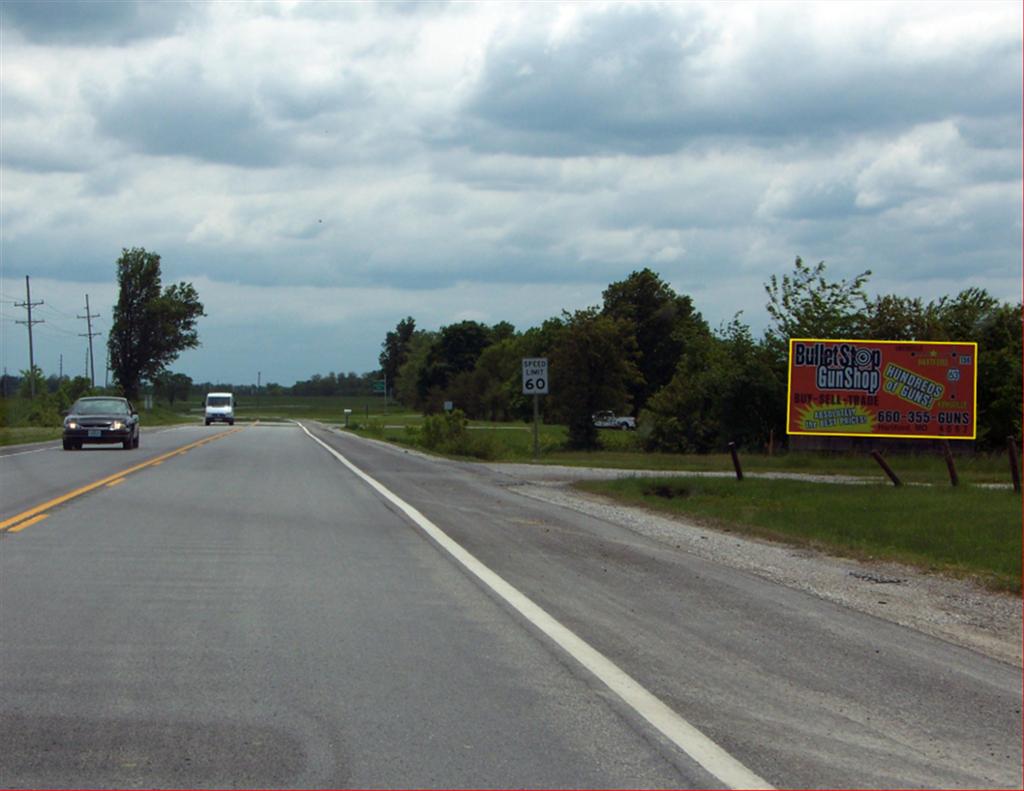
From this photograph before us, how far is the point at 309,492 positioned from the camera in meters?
20.5

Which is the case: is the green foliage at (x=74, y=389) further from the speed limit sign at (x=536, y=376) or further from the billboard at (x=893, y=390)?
the billboard at (x=893, y=390)

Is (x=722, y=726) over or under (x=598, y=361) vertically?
under

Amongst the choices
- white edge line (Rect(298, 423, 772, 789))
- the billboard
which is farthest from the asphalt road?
the billboard

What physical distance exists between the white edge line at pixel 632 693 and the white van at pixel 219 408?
77396mm

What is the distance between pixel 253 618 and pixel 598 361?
42920mm

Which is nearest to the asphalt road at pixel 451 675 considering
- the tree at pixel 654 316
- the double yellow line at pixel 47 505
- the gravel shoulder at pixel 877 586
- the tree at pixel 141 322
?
the gravel shoulder at pixel 877 586

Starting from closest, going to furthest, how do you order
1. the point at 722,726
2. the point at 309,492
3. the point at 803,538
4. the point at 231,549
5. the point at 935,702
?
the point at 722,726
the point at 935,702
the point at 231,549
the point at 803,538
the point at 309,492

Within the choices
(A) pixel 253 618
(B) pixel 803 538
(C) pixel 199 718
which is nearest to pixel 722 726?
(C) pixel 199 718

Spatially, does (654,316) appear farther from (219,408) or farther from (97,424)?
(97,424)

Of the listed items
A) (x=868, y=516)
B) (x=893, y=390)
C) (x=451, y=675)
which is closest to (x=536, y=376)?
Result: (x=893, y=390)

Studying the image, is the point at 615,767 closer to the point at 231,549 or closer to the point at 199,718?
the point at 199,718

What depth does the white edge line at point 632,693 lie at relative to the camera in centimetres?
541

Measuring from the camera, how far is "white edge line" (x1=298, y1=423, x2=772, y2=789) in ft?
17.7

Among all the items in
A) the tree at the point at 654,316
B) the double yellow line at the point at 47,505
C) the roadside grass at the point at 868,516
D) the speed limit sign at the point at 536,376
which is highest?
the tree at the point at 654,316
